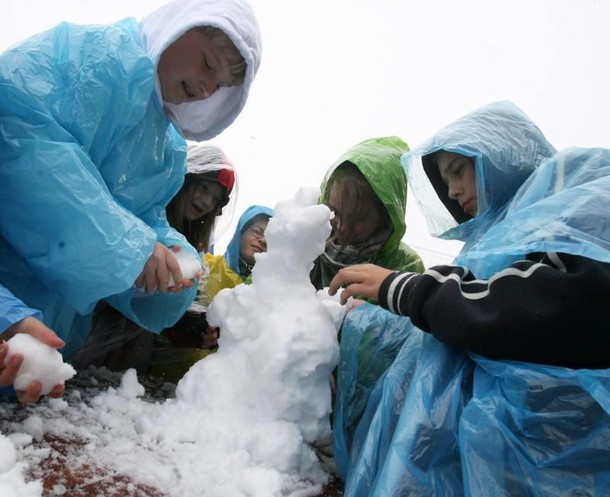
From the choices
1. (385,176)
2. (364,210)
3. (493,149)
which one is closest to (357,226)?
(364,210)

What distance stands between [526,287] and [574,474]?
34cm

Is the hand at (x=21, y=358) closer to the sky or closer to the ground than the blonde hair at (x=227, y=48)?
closer to the ground

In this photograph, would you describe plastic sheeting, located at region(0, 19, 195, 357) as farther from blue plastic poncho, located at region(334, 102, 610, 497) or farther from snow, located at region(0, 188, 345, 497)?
blue plastic poncho, located at region(334, 102, 610, 497)

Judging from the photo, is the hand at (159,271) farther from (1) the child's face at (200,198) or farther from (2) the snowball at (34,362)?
(1) the child's face at (200,198)

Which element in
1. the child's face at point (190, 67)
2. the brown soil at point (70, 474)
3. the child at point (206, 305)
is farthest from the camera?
the child at point (206, 305)

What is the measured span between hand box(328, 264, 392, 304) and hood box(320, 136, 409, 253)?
31.7 inches

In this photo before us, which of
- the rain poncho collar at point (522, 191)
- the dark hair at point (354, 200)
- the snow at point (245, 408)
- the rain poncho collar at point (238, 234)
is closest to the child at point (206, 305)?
the rain poncho collar at point (238, 234)

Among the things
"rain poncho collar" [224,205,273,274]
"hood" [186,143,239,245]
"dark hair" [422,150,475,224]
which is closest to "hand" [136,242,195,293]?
"hood" [186,143,239,245]

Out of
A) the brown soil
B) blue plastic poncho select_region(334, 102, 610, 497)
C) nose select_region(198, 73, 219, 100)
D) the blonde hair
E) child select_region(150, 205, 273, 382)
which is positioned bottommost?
child select_region(150, 205, 273, 382)

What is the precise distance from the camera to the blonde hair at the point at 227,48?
1.31 meters

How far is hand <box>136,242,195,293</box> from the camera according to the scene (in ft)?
3.85

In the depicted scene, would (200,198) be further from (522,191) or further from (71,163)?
(522,191)

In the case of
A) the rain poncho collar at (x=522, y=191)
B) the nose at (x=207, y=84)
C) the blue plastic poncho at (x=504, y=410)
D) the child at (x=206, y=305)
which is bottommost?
the child at (x=206, y=305)

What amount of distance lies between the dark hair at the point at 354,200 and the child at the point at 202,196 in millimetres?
515
